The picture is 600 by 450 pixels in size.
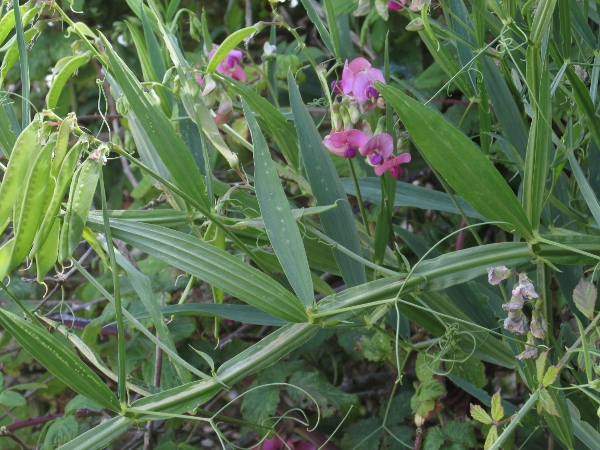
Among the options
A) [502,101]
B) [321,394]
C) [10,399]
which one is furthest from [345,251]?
[10,399]

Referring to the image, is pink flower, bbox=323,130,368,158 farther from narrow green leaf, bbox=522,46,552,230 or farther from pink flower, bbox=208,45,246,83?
pink flower, bbox=208,45,246,83

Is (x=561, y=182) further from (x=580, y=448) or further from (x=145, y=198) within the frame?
(x=145, y=198)

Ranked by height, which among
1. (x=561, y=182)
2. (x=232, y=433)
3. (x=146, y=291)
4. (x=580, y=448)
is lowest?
(x=232, y=433)

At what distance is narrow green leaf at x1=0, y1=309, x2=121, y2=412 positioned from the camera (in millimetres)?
605

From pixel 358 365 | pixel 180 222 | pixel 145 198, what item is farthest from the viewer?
pixel 145 198

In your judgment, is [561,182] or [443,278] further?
[561,182]

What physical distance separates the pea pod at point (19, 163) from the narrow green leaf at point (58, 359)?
0.10 metres

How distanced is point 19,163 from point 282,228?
0.76ft

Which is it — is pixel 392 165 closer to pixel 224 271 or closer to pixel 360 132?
pixel 360 132

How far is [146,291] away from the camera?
2.30 ft

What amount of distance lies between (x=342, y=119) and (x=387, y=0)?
0.51 ft

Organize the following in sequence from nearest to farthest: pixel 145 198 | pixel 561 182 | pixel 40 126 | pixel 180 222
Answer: pixel 40 126 < pixel 180 222 < pixel 561 182 < pixel 145 198

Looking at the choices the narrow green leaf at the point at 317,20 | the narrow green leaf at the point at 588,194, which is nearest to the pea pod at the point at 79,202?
the narrow green leaf at the point at 317,20

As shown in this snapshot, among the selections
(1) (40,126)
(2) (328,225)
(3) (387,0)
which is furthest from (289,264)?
(3) (387,0)
